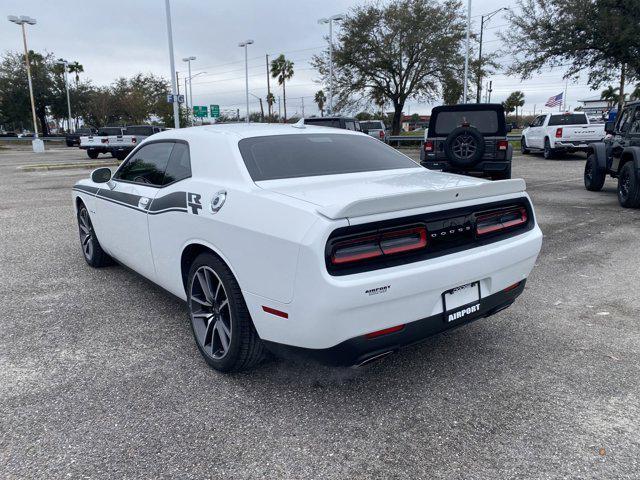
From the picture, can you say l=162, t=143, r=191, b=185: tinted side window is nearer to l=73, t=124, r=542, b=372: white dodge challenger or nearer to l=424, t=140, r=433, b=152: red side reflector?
l=73, t=124, r=542, b=372: white dodge challenger

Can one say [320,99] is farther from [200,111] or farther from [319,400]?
[319,400]

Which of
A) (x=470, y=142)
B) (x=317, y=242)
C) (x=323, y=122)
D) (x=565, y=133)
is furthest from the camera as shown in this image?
(x=565, y=133)

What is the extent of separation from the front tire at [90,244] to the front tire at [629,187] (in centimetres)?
843

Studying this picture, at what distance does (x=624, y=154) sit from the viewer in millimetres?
9070

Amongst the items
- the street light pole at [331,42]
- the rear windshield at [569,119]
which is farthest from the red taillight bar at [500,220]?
the street light pole at [331,42]

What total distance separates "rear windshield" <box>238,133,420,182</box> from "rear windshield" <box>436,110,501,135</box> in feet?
22.1

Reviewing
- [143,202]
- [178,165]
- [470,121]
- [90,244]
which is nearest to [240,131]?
[178,165]

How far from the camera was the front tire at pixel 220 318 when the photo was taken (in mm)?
2896

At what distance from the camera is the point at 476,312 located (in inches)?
117

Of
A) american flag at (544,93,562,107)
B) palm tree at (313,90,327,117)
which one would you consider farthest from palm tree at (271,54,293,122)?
american flag at (544,93,562,107)

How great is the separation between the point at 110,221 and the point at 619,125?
9427 mm

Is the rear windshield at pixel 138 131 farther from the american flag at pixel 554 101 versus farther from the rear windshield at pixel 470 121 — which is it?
the american flag at pixel 554 101

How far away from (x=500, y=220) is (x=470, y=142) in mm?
6654

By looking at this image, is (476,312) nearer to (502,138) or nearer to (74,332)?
(74,332)
